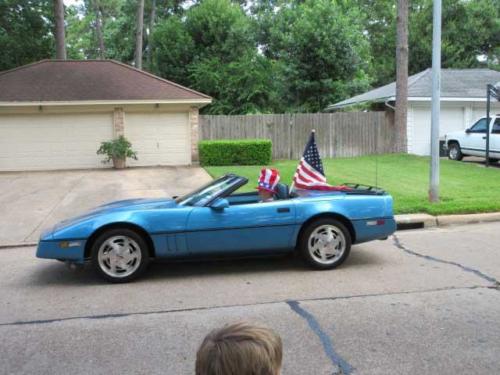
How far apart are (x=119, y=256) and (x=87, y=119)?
50.5 ft

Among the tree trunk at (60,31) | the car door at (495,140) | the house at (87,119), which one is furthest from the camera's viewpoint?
the tree trunk at (60,31)

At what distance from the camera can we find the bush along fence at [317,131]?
22172mm

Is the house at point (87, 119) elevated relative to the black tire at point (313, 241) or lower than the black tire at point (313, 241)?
elevated

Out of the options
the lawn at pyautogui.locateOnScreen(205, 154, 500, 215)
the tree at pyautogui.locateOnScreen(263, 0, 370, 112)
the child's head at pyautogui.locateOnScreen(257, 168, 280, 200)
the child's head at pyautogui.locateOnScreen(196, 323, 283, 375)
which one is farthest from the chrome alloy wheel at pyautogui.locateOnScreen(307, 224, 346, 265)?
the tree at pyautogui.locateOnScreen(263, 0, 370, 112)

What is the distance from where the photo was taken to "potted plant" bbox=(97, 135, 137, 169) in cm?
1962

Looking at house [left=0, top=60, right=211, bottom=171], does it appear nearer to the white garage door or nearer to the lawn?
the lawn

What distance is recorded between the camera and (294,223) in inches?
255

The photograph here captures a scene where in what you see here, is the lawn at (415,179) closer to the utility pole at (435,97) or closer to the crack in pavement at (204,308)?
the utility pole at (435,97)

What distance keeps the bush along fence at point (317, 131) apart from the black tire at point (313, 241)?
15.7 m

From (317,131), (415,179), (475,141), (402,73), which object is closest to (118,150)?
(317,131)

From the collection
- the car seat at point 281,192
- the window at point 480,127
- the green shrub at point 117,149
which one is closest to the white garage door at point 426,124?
the window at point 480,127

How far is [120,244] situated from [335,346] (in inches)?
116

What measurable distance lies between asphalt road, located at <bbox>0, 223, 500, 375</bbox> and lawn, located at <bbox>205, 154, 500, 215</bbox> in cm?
309

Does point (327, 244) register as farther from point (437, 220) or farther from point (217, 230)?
point (437, 220)
